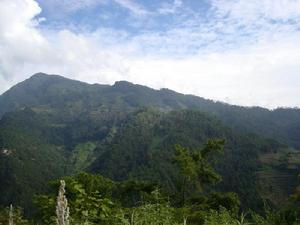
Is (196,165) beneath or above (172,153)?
beneath

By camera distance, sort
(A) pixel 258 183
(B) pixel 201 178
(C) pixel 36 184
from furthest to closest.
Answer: (C) pixel 36 184
(A) pixel 258 183
(B) pixel 201 178

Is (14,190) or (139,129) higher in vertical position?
(139,129)

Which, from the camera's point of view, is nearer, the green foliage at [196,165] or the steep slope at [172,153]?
the green foliage at [196,165]

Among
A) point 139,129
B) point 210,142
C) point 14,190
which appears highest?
point 139,129

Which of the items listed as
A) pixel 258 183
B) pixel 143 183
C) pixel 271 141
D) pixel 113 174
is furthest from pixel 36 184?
pixel 143 183

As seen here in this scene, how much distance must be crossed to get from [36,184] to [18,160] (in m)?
22.3

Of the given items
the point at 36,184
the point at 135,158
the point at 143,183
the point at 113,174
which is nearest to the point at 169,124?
the point at 135,158

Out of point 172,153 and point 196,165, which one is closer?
point 196,165

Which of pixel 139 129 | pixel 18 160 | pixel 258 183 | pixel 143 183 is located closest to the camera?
pixel 143 183

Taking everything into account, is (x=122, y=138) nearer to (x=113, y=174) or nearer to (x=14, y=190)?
(x=113, y=174)

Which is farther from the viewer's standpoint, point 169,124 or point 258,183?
point 169,124

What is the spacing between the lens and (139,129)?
19738cm

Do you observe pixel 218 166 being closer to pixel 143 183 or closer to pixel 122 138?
pixel 122 138

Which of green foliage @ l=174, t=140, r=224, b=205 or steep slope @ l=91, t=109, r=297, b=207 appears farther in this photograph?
steep slope @ l=91, t=109, r=297, b=207
